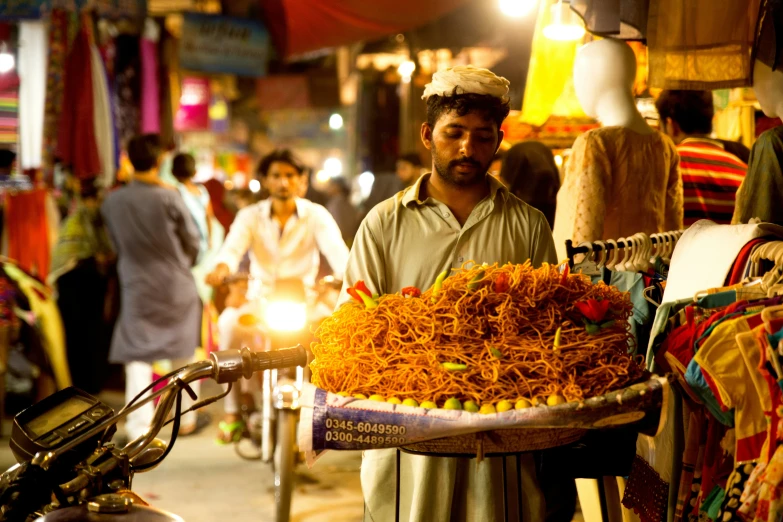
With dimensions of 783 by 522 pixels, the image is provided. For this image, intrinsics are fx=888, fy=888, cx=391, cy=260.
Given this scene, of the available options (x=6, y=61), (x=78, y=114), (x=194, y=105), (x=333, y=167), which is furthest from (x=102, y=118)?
(x=333, y=167)

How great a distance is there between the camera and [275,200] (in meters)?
6.88

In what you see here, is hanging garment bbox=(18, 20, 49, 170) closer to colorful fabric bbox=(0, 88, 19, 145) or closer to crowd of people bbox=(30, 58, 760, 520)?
colorful fabric bbox=(0, 88, 19, 145)

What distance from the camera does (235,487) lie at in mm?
6668

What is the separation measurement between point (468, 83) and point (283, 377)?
4550mm

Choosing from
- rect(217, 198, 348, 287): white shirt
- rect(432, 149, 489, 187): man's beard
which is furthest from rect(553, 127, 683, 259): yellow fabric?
rect(217, 198, 348, 287): white shirt

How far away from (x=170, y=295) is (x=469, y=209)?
5.05 metres

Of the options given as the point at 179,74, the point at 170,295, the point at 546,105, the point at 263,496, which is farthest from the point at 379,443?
the point at 179,74

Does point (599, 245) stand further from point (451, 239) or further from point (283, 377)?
point (283, 377)

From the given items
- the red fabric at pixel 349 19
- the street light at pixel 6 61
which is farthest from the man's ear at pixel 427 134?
the street light at pixel 6 61

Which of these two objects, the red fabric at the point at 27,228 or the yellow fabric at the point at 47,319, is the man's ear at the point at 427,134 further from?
the red fabric at the point at 27,228

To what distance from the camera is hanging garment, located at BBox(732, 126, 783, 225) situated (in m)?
3.96

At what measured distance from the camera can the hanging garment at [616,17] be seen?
447cm

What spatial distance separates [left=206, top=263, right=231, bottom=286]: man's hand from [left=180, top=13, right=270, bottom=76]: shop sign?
7.68 metres

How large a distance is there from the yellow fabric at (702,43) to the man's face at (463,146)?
1516 mm
